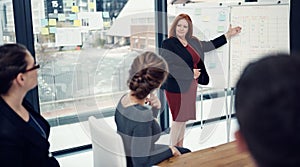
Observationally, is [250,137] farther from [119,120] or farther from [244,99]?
[119,120]

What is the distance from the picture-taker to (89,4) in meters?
3.38

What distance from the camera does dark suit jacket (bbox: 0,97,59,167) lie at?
144 cm

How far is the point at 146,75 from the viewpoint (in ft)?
6.88

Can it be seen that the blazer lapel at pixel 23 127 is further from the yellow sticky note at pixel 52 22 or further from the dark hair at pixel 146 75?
the yellow sticky note at pixel 52 22

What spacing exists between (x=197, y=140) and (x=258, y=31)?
138cm

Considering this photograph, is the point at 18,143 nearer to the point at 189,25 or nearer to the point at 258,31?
the point at 189,25

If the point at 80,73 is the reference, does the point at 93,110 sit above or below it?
below

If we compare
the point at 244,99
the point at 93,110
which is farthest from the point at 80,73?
the point at 244,99

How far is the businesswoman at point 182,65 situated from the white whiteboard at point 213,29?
0.25 feet

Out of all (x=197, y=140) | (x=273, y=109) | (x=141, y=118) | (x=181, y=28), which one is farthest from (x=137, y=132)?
(x=197, y=140)

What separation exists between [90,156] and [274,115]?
10.1 feet

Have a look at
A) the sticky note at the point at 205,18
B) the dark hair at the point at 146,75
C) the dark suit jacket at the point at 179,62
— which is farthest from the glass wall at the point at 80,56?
the dark hair at the point at 146,75

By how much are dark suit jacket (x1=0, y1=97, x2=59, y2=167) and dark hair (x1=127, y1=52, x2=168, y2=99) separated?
659mm

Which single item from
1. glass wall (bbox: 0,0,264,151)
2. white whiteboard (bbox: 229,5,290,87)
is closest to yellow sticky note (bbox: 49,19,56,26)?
glass wall (bbox: 0,0,264,151)
